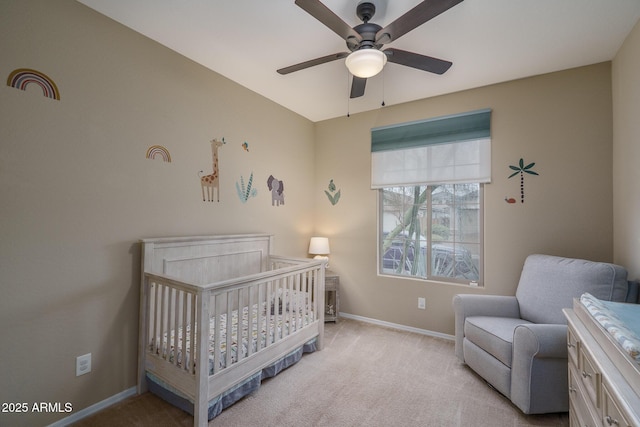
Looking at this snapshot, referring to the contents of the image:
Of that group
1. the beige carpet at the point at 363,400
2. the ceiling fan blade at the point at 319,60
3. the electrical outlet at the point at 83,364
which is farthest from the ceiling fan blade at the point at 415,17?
the electrical outlet at the point at 83,364

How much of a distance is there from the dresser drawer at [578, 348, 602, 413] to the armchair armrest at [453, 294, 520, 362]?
109 centimetres

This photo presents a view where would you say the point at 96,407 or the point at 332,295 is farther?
the point at 332,295

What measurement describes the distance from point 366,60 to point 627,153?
2.03 meters

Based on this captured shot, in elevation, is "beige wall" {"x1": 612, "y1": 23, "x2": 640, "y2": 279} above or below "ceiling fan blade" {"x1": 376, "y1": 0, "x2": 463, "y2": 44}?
below

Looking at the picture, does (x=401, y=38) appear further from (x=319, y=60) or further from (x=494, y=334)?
(x=494, y=334)

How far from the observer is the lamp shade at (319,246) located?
3529mm

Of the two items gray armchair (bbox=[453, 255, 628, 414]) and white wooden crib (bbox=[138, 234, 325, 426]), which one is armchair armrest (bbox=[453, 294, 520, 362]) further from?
white wooden crib (bbox=[138, 234, 325, 426])

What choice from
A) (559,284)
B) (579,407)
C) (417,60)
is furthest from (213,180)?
(559,284)

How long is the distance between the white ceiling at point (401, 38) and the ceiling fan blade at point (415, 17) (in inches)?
10.1

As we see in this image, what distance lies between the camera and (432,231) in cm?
312

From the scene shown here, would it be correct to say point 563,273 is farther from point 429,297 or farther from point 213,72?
point 213,72

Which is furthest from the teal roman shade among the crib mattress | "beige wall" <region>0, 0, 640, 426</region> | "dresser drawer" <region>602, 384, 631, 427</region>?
"dresser drawer" <region>602, 384, 631, 427</region>

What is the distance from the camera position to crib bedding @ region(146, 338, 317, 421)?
1759 millimetres

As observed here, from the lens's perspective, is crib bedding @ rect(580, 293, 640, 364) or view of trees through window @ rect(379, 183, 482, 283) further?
view of trees through window @ rect(379, 183, 482, 283)
